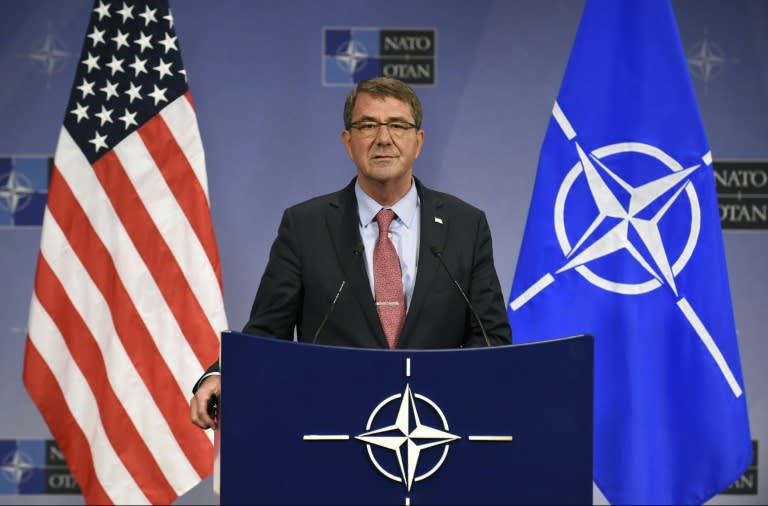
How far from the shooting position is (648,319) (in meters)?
3.13

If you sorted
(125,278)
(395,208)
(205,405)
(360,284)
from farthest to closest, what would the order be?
(125,278)
(395,208)
(360,284)
(205,405)

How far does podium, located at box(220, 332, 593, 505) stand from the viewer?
1.52m

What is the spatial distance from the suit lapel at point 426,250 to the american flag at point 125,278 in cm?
153

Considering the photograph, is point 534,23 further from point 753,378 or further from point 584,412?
point 584,412

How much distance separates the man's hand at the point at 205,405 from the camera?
5.66ft

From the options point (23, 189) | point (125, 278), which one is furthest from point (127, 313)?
point (23, 189)

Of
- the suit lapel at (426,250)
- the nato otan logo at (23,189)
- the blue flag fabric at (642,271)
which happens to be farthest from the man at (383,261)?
the nato otan logo at (23,189)

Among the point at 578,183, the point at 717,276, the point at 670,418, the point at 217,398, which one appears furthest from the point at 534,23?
the point at 217,398

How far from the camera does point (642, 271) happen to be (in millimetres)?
3127

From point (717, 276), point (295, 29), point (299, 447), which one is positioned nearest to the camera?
point (299, 447)

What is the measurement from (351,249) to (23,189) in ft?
7.54

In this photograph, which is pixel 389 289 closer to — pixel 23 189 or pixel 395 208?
pixel 395 208

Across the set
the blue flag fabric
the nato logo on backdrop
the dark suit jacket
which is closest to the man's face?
the dark suit jacket

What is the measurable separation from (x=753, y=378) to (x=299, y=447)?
112 inches
